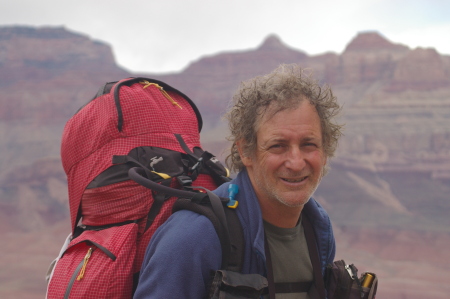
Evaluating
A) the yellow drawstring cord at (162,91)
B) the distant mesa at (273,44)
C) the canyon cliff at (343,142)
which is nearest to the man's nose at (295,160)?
the yellow drawstring cord at (162,91)

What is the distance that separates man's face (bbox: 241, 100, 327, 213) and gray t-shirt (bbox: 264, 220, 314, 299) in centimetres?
11

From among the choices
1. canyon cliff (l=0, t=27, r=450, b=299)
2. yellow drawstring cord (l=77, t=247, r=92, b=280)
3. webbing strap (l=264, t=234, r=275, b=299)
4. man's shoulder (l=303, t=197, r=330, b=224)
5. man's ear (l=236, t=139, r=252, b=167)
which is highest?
man's ear (l=236, t=139, r=252, b=167)

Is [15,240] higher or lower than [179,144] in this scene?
lower

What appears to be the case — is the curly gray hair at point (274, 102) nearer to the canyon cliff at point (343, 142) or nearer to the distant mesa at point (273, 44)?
the canyon cliff at point (343, 142)

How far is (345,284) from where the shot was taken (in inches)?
69.3

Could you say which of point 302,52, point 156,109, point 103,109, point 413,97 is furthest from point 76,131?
point 302,52

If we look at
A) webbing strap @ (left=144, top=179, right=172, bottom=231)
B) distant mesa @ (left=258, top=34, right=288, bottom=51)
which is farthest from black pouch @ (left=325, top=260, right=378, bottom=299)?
distant mesa @ (left=258, top=34, right=288, bottom=51)

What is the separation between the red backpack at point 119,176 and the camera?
5.33ft

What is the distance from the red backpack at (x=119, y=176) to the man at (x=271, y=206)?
18 centimetres

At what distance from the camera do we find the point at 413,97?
34.7m

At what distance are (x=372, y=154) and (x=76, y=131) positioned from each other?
33.6 metres

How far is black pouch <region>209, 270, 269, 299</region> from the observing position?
136 centimetres

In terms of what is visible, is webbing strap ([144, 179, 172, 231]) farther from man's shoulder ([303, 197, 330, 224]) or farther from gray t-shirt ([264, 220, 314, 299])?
man's shoulder ([303, 197, 330, 224])

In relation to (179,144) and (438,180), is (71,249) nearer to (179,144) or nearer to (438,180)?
(179,144)
